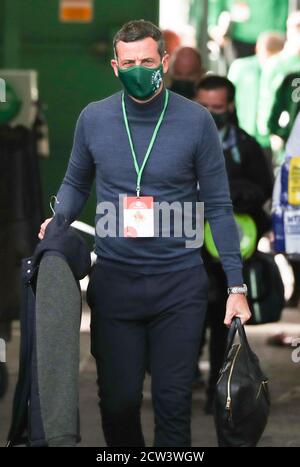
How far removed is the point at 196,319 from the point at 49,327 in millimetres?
558

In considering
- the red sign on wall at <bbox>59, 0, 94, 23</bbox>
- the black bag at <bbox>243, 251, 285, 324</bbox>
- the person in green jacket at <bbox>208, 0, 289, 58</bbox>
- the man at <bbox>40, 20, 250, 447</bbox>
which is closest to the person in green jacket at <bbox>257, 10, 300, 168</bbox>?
the person in green jacket at <bbox>208, 0, 289, 58</bbox>

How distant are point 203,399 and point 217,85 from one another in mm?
1719

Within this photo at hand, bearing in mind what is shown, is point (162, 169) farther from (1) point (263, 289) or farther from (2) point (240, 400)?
(1) point (263, 289)

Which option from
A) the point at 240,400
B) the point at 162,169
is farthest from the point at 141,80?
the point at 240,400

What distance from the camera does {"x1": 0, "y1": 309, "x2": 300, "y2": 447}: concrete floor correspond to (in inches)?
257

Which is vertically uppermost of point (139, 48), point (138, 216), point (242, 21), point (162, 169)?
point (139, 48)

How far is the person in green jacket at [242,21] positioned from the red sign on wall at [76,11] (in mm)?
862

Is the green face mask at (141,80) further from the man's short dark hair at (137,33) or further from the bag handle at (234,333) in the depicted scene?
the bag handle at (234,333)

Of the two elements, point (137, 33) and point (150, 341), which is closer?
point (137, 33)

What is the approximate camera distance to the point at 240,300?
4840mm

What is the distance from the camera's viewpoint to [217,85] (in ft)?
22.2

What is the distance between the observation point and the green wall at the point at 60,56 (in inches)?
337

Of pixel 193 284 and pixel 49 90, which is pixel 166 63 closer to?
pixel 193 284
